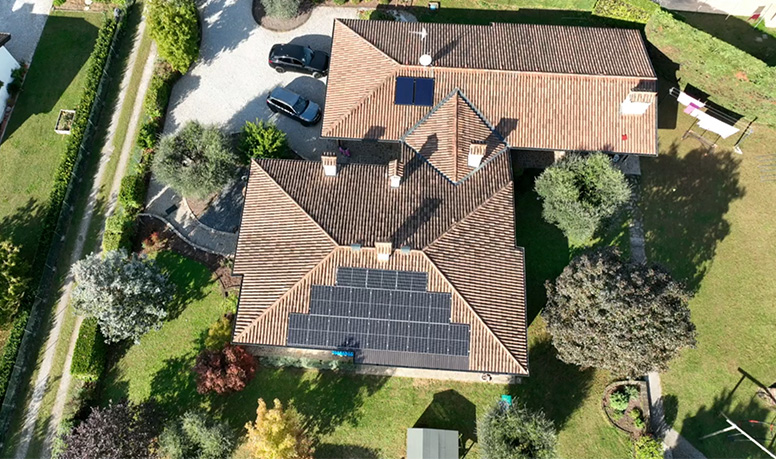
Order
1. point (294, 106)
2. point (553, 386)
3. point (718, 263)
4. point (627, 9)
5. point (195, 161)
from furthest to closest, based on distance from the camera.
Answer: point (627, 9)
point (294, 106)
point (195, 161)
point (718, 263)
point (553, 386)

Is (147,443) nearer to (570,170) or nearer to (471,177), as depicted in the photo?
(471,177)

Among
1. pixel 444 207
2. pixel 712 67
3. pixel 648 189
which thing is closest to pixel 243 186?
pixel 444 207

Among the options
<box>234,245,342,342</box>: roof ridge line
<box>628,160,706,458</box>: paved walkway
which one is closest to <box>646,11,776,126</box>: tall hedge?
<box>628,160,706,458</box>: paved walkway

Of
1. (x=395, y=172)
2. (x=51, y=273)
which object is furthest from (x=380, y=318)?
(x=51, y=273)

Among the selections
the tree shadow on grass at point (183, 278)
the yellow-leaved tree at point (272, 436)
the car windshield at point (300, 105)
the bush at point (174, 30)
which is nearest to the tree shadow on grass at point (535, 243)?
the yellow-leaved tree at point (272, 436)

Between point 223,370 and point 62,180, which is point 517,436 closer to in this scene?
point 223,370

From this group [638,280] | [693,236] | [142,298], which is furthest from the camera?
[693,236]

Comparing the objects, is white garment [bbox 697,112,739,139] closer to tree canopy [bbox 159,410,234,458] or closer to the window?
the window
